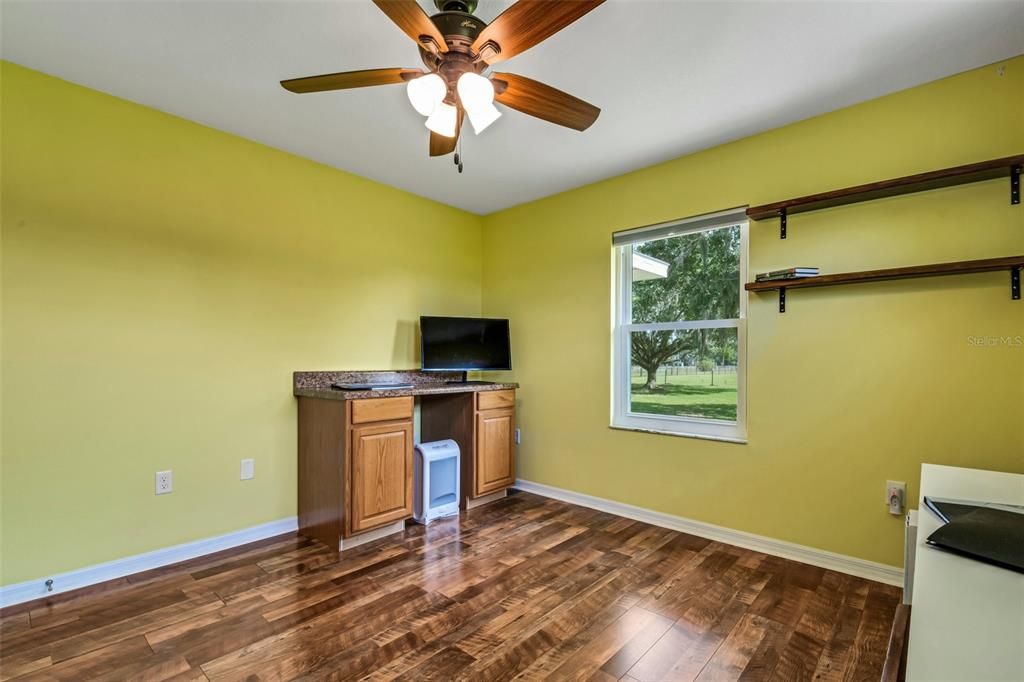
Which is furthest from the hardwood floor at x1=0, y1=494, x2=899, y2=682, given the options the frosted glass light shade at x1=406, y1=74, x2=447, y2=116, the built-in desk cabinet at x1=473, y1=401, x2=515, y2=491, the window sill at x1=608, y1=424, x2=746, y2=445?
the frosted glass light shade at x1=406, y1=74, x2=447, y2=116

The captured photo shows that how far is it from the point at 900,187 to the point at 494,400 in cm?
269

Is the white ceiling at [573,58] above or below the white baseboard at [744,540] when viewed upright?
above

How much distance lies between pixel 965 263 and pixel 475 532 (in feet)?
9.40

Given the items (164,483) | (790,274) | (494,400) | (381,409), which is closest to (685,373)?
(790,274)

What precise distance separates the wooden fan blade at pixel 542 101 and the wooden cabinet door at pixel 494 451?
7.16ft

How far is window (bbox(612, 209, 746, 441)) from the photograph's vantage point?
291cm

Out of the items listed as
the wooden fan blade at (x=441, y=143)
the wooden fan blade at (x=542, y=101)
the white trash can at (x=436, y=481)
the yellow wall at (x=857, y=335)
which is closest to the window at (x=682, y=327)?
the yellow wall at (x=857, y=335)

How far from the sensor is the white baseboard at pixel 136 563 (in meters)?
2.11

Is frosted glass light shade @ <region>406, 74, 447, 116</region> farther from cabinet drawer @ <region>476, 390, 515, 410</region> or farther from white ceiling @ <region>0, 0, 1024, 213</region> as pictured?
cabinet drawer @ <region>476, 390, 515, 410</region>

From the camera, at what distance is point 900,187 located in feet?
7.33

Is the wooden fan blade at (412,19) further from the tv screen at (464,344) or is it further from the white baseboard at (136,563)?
the white baseboard at (136,563)

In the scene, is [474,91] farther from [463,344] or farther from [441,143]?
[463,344]

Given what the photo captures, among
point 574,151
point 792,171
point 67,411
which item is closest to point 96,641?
point 67,411

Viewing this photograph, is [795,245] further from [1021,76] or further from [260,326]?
[260,326]
